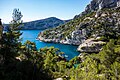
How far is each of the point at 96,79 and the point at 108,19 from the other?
6274 inches

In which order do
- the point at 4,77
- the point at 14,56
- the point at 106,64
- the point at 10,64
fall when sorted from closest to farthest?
the point at 4,77, the point at 10,64, the point at 14,56, the point at 106,64

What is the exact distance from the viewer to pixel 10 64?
48031 mm

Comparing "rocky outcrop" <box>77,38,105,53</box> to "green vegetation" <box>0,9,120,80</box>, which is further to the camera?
"rocky outcrop" <box>77,38,105,53</box>

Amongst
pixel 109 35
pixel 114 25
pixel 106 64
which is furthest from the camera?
pixel 114 25

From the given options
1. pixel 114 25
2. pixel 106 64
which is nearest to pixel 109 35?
pixel 114 25

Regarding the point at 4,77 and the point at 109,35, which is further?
the point at 109,35

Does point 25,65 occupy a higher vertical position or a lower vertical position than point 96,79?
higher

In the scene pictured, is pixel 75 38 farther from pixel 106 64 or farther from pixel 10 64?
pixel 10 64

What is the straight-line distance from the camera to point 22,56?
200 ft

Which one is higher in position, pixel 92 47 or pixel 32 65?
pixel 32 65

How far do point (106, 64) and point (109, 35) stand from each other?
10352cm

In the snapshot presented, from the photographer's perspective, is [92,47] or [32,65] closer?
[32,65]

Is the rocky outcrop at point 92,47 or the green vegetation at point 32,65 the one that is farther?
the rocky outcrop at point 92,47

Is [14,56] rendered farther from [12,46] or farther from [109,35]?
[109,35]
